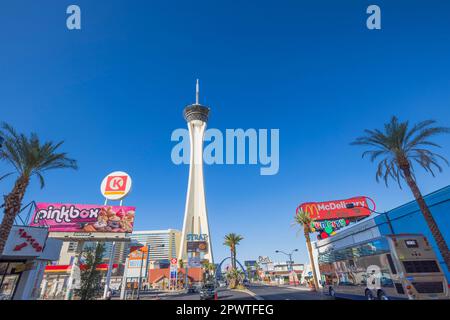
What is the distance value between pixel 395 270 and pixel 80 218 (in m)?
44.2

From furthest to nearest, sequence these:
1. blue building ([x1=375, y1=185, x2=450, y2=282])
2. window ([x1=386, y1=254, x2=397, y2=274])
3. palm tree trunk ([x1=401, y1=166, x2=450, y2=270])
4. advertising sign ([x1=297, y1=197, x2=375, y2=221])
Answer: advertising sign ([x1=297, y1=197, x2=375, y2=221]), blue building ([x1=375, y1=185, x2=450, y2=282]), palm tree trunk ([x1=401, y1=166, x2=450, y2=270]), window ([x1=386, y1=254, x2=397, y2=274])

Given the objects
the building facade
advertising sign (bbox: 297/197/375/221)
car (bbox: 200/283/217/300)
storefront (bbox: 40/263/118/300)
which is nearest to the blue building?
the building facade

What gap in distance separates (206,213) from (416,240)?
9076 cm

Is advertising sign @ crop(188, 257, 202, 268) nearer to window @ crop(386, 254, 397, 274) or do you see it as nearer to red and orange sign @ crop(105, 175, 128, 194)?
red and orange sign @ crop(105, 175, 128, 194)

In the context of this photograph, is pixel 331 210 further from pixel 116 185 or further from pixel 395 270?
pixel 116 185

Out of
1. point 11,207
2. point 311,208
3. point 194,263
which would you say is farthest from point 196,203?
point 11,207

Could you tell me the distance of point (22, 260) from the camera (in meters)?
18.4

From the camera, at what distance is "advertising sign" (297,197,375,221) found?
50.1 metres

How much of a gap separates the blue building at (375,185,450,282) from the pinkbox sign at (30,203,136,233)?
38.7 m
